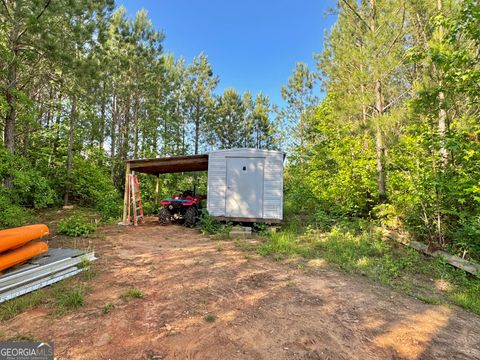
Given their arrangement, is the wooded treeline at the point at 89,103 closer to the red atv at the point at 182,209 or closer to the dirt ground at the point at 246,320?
the red atv at the point at 182,209

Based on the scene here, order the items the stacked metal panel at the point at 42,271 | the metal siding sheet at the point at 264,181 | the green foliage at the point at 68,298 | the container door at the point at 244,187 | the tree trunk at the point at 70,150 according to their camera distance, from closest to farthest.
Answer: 1. the green foliage at the point at 68,298
2. the stacked metal panel at the point at 42,271
3. the metal siding sheet at the point at 264,181
4. the container door at the point at 244,187
5. the tree trunk at the point at 70,150

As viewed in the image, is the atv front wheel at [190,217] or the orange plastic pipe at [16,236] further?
the atv front wheel at [190,217]

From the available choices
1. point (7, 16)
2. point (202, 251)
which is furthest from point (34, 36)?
point (202, 251)

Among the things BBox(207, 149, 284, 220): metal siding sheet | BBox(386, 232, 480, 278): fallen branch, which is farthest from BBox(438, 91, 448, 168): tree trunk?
BBox(207, 149, 284, 220): metal siding sheet

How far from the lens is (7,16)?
5691 mm

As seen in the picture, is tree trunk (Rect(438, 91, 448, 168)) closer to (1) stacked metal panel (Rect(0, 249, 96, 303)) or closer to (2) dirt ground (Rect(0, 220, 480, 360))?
(2) dirt ground (Rect(0, 220, 480, 360))

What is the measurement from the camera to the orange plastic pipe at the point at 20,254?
3.10m

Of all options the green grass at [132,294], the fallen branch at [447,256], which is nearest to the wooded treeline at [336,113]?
the fallen branch at [447,256]

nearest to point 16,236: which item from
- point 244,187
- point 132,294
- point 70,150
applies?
point 132,294

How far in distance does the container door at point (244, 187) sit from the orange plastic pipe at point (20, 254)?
4790 mm

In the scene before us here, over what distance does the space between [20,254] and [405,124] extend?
7744 mm

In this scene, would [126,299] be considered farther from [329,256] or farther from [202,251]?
[329,256]

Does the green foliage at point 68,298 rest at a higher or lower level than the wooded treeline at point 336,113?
lower

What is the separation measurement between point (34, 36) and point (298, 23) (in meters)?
10.2
